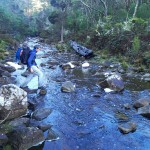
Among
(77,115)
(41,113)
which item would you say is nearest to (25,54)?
(41,113)

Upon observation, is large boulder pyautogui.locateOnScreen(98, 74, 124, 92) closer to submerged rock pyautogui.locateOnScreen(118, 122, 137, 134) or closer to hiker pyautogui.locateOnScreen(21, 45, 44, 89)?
hiker pyautogui.locateOnScreen(21, 45, 44, 89)

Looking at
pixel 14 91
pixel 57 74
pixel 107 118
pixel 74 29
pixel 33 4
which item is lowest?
pixel 33 4

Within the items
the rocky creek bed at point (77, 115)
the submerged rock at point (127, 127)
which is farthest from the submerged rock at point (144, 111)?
the submerged rock at point (127, 127)

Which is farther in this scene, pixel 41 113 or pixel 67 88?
pixel 67 88

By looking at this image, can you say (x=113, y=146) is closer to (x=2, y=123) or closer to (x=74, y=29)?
(x=2, y=123)

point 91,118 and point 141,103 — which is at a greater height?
point 141,103

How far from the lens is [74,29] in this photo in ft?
129

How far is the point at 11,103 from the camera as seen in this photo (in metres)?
8.87

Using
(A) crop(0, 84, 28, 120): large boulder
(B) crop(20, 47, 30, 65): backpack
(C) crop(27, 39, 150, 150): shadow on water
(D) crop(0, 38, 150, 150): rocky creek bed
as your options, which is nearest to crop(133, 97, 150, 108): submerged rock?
(D) crop(0, 38, 150, 150): rocky creek bed

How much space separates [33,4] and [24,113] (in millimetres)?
114041

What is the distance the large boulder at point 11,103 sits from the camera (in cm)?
861

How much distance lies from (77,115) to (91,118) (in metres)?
0.54

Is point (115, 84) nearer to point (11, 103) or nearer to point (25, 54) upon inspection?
point (25, 54)

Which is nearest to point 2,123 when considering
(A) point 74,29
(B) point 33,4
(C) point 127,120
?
(C) point 127,120
